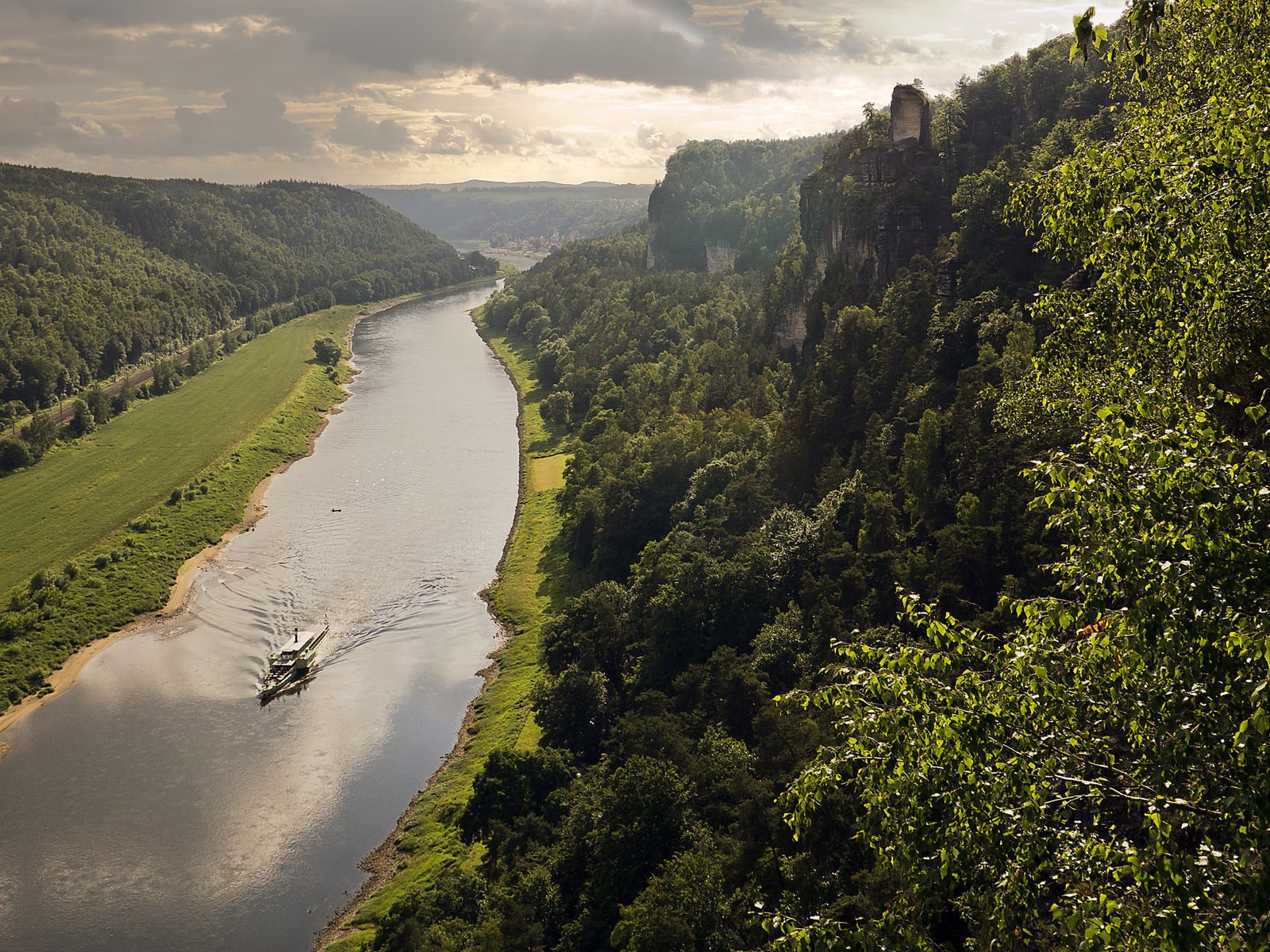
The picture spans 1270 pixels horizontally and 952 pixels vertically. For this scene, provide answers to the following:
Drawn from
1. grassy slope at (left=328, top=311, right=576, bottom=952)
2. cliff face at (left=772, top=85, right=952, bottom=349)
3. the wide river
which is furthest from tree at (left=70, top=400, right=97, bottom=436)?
cliff face at (left=772, top=85, right=952, bottom=349)

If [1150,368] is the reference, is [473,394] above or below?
below

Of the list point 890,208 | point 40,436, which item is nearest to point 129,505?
point 40,436

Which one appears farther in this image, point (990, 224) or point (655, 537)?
point (655, 537)

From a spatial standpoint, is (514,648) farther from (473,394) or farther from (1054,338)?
(473,394)

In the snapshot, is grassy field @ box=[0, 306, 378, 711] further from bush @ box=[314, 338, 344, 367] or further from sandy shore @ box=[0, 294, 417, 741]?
bush @ box=[314, 338, 344, 367]

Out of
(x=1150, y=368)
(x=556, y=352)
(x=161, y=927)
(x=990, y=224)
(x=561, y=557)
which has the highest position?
(x=990, y=224)

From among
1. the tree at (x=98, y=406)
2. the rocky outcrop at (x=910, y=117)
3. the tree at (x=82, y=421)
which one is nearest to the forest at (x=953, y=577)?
the rocky outcrop at (x=910, y=117)

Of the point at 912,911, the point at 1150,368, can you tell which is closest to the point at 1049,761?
the point at 912,911
